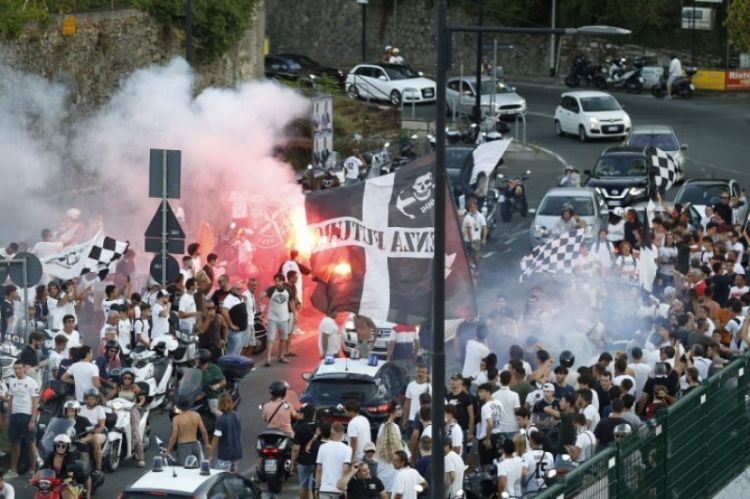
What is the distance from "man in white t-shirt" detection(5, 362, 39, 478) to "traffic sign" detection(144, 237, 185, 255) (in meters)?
4.41

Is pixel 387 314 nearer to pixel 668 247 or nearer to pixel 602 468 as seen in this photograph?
pixel 602 468

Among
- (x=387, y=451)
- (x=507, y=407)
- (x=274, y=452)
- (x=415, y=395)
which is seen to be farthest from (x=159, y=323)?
(x=387, y=451)

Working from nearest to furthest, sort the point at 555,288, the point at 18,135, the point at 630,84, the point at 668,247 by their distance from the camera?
the point at 555,288
the point at 668,247
the point at 18,135
the point at 630,84

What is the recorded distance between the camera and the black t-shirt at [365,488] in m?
15.4

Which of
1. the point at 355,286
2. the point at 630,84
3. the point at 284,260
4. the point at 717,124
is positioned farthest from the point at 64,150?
the point at 630,84

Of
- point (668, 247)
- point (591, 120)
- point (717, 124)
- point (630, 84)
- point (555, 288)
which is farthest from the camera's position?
point (630, 84)

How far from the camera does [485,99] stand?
4997 centimetres

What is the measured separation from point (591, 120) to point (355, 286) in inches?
1101

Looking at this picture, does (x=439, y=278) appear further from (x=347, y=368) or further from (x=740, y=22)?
(x=740, y=22)

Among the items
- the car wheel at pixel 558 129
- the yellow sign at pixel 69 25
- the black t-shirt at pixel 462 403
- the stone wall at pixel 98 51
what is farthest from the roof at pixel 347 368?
the car wheel at pixel 558 129

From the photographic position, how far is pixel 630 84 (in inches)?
2245

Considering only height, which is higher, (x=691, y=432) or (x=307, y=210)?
(x=307, y=210)

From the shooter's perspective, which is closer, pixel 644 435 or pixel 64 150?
pixel 644 435

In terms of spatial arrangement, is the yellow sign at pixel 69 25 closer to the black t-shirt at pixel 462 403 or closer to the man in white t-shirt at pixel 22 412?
the man in white t-shirt at pixel 22 412
